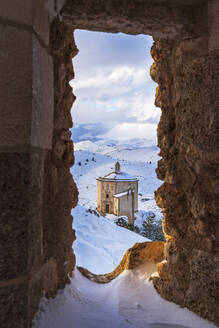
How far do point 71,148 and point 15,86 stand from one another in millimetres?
624

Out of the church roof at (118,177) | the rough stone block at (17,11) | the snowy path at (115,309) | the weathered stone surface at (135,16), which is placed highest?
the weathered stone surface at (135,16)

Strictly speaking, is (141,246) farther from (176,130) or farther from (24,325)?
(24,325)

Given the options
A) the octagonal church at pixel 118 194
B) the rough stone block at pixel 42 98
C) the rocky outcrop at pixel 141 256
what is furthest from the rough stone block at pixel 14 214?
the octagonal church at pixel 118 194

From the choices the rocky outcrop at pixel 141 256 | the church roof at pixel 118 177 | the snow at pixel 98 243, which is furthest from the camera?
the church roof at pixel 118 177

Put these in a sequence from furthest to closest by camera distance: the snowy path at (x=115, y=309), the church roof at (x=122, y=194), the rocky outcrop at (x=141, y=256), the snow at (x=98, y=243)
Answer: the church roof at (x=122, y=194)
the snow at (x=98, y=243)
the rocky outcrop at (x=141, y=256)
the snowy path at (x=115, y=309)

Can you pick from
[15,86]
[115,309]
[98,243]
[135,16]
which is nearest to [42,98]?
[15,86]

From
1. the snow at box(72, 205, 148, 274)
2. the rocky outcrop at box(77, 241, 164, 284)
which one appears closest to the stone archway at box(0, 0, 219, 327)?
the rocky outcrop at box(77, 241, 164, 284)

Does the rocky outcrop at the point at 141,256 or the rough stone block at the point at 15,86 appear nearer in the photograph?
the rough stone block at the point at 15,86

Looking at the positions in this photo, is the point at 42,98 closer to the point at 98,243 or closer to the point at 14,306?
the point at 14,306

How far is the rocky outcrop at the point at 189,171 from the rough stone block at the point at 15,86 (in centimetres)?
91

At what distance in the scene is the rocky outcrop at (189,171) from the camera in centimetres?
136

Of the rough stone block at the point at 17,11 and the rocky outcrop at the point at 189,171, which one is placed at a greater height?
the rough stone block at the point at 17,11

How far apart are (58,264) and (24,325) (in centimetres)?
43

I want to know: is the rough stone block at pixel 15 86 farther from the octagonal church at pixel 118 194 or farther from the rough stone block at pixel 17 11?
the octagonal church at pixel 118 194
